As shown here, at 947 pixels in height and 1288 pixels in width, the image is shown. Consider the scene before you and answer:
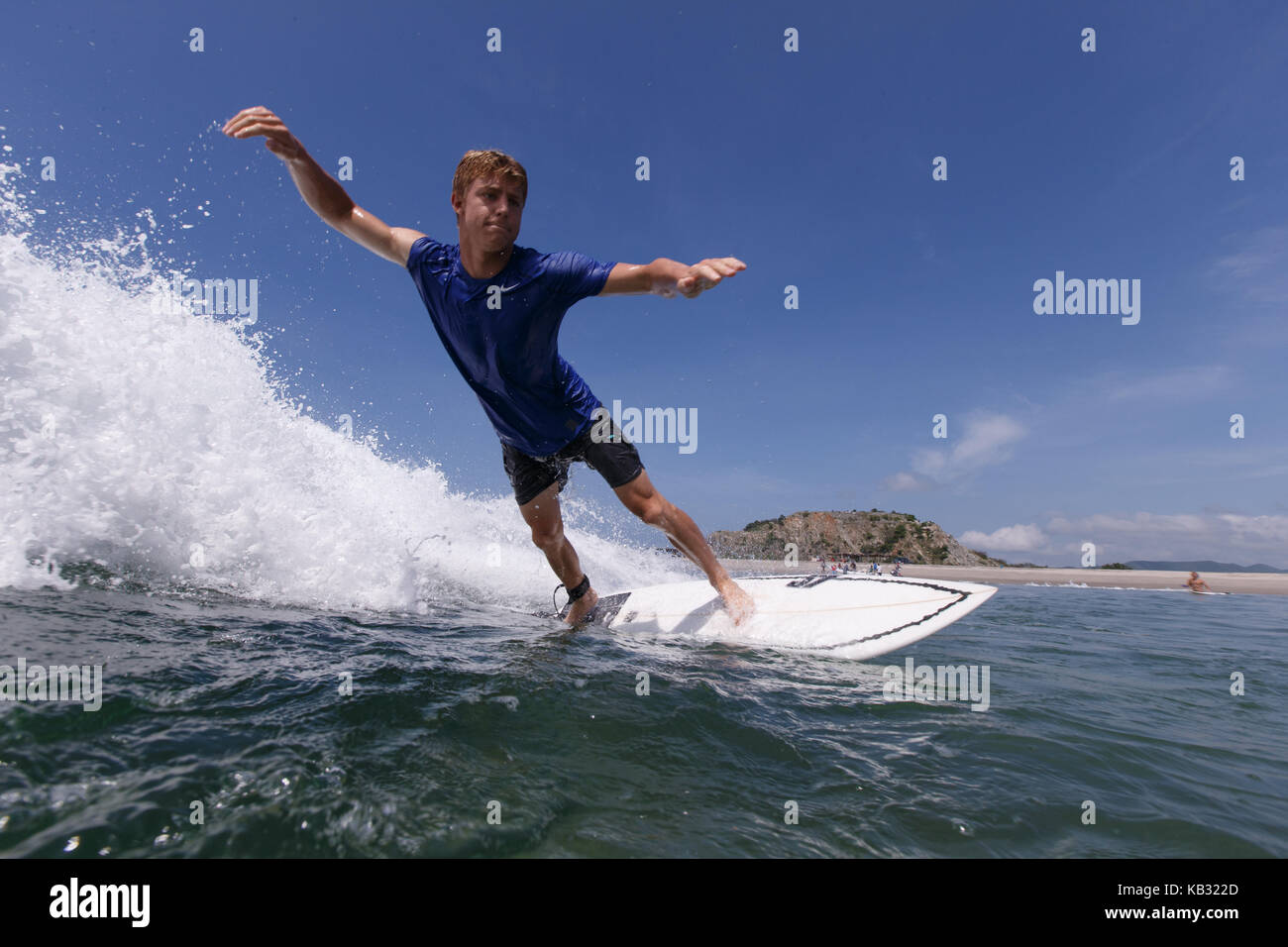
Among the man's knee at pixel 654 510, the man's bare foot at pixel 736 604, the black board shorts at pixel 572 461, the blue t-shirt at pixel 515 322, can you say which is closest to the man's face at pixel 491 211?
the blue t-shirt at pixel 515 322

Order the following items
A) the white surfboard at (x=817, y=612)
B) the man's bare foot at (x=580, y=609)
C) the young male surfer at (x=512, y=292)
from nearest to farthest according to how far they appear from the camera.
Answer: the young male surfer at (x=512, y=292), the white surfboard at (x=817, y=612), the man's bare foot at (x=580, y=609)

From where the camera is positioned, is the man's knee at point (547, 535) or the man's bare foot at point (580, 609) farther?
the man's bare foot at point (580, 609)

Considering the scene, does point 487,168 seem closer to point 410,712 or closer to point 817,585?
point 410,712

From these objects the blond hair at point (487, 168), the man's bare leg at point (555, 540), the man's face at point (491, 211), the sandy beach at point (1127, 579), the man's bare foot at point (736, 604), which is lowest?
the sandy beach at point (1127, 579)

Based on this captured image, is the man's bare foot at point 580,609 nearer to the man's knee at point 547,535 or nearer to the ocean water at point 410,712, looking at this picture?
the ocean water at point 410,712

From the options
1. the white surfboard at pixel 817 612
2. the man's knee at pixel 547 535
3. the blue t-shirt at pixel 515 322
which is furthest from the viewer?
the man's knee at pixel 547 535

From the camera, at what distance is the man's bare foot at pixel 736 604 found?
533 centimetres

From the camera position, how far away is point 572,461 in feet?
16.8

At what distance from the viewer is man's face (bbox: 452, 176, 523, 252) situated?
11.5ft

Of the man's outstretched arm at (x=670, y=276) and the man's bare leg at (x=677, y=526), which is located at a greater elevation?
the man's outstretched arm at (x=670, y=276)

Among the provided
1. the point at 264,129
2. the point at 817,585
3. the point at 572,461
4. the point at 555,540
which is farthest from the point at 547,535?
the point at 264,129

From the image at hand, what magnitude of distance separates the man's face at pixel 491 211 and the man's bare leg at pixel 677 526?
222 cm

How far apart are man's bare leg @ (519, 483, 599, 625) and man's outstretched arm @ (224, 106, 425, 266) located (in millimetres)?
2310
